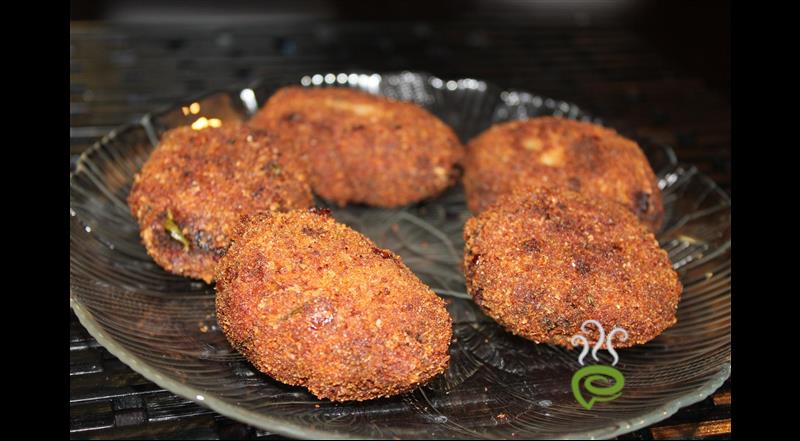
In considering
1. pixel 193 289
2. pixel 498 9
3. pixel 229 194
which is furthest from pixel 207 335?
pixel 498 9

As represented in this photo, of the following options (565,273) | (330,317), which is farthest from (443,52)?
(330,317)

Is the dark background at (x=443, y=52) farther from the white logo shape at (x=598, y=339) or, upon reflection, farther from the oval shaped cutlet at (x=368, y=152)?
the white logo shape at (x=598, y=339)

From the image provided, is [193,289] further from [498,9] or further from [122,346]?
[498,9]

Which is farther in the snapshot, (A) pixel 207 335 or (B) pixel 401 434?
(A) pixel 207 335

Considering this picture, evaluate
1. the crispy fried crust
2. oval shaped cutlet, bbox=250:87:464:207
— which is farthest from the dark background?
oval shaped cutlet, bbox=250:87:464:207

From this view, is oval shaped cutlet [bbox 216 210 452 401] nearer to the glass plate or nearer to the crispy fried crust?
the glass plate

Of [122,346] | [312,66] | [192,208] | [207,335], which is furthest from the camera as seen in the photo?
[312,66]
